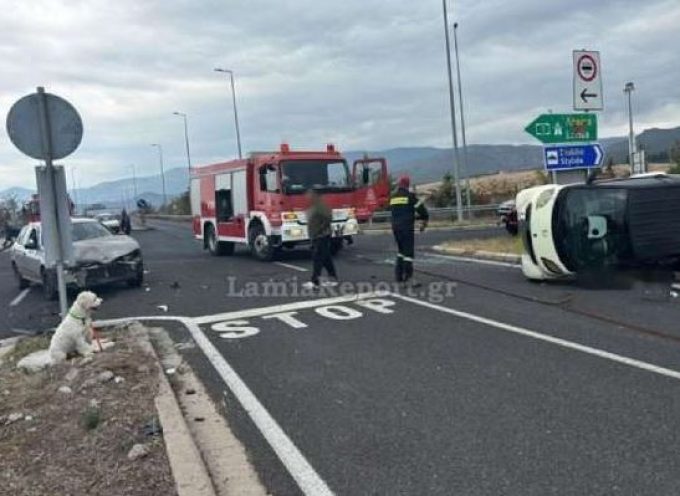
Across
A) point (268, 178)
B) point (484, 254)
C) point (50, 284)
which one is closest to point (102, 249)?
point (50, 284)

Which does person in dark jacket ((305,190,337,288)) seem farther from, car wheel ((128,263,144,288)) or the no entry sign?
the no entry sign

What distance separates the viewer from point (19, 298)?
13.7 metres

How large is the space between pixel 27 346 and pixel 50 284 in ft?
15.7

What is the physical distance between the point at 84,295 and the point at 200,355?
1.32m

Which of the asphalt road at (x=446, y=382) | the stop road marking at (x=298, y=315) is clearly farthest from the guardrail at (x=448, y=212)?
the stop road marking at (x=298, y=315)

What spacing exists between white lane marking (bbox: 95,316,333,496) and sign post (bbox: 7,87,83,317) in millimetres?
1893

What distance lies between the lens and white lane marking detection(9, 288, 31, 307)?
12994 millimetres

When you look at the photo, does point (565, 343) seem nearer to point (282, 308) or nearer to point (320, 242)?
point (282, 308)

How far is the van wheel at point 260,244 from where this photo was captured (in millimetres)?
17377

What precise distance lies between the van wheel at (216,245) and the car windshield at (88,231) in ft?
19.6

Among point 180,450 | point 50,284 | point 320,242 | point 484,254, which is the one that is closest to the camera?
point 180,450

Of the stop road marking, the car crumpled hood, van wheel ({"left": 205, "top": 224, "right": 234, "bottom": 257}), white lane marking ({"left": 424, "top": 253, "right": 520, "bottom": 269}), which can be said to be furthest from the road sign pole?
van wheel ({"left": 205, "top": 224, "right": 234, "bottom": 257})

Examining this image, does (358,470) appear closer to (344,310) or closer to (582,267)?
(344,310)

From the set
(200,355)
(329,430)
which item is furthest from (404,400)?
(200,355)
